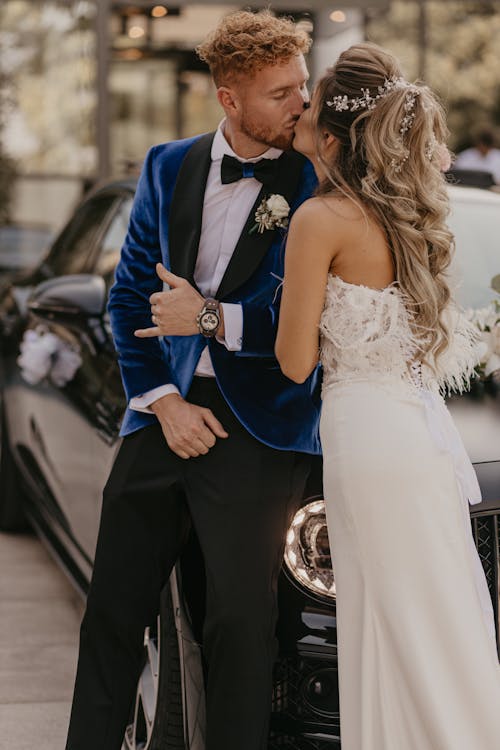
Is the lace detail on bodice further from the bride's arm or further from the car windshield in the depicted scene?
the car windshield

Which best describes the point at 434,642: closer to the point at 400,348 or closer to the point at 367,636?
the point at 367,636

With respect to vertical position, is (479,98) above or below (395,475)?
below

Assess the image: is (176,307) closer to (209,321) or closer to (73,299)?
(209,321)

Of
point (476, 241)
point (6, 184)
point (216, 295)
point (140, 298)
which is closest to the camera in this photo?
point (216, 295)

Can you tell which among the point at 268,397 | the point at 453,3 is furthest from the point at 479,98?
the point at 268,397

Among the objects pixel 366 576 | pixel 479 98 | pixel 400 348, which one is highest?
pixel 400 348

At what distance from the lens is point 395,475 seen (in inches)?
102

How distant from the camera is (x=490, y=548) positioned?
2811 millimetres

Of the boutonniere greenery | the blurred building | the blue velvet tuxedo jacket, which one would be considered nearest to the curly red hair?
Answer: the blue velvet tuxedo jacket

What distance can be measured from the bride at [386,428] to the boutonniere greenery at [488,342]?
0.85m

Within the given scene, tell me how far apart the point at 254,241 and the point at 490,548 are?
0.89 metres

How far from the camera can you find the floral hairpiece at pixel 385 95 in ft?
8.43

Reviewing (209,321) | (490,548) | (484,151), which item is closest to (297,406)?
(209,321)

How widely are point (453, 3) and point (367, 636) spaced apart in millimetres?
14652
